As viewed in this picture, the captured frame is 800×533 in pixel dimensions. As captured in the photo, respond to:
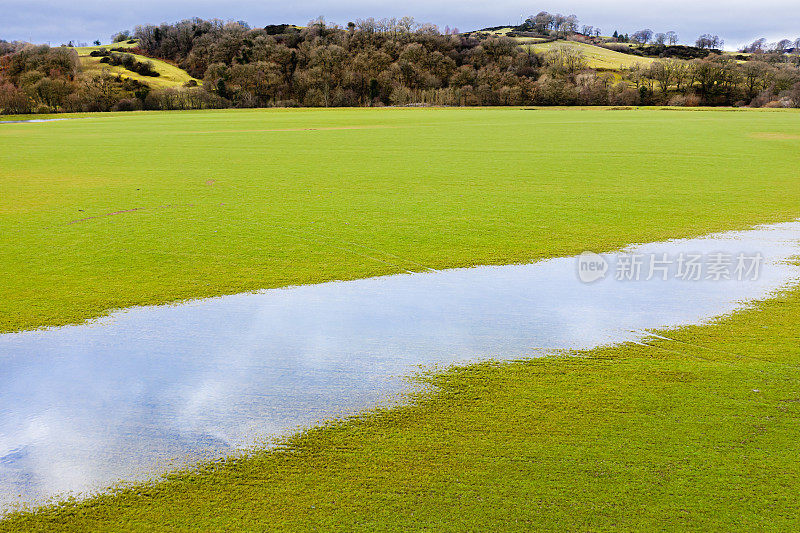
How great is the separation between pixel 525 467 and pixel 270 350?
315 centimetres

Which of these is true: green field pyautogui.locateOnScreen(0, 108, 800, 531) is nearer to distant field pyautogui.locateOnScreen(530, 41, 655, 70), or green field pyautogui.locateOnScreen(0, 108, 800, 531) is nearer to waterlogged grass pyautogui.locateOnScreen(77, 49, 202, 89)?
waterlogged grass pyautogui.locateOnScreen(77, 49, 202, 89)

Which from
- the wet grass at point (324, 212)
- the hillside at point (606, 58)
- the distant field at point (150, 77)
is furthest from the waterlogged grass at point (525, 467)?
the hillside at point (606, 58)

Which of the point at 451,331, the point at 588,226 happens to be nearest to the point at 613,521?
the point at 451,331

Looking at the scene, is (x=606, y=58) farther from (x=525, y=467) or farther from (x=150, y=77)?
(x=525, y=467)

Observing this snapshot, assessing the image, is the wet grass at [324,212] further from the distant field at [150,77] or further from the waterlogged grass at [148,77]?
the distant field at [150,77]

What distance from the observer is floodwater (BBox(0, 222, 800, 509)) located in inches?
186

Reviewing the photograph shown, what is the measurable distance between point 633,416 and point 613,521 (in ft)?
4.68

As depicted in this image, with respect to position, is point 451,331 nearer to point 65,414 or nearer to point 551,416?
point 551,416

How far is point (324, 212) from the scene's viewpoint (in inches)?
530

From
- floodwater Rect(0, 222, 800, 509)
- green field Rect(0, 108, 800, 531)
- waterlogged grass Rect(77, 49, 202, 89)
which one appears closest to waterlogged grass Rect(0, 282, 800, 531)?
green field Rect(0, 108, 800, 531)

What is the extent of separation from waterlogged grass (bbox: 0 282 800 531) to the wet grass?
13.4 ft

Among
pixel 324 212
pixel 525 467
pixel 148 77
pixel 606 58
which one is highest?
pixel 606 58

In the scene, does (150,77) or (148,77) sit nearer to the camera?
(148,77)

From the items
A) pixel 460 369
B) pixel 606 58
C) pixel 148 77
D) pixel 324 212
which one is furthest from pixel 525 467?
pixel 606 58
